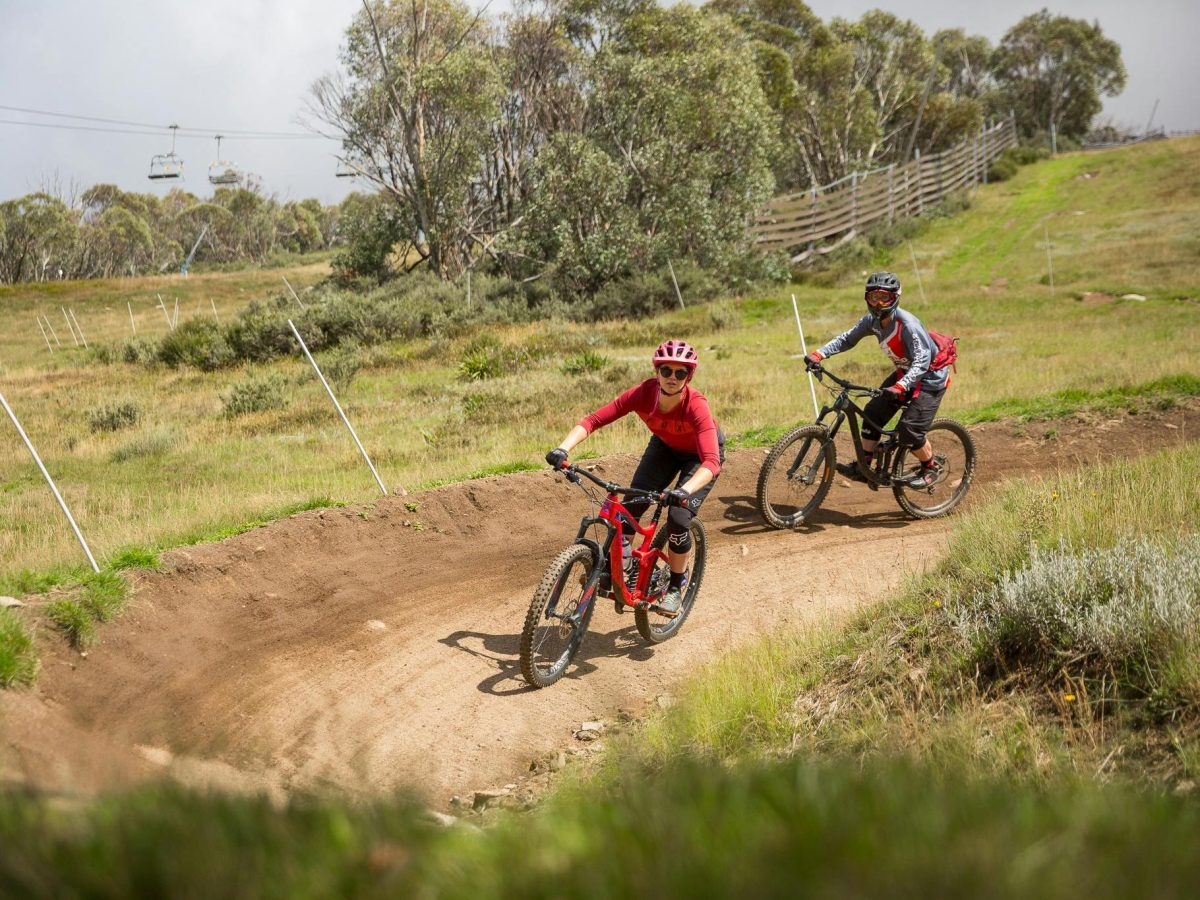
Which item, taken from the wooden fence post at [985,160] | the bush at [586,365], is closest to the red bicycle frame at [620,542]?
the bush at [586,365]

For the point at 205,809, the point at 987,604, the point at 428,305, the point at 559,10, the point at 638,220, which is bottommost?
the point at 987,604

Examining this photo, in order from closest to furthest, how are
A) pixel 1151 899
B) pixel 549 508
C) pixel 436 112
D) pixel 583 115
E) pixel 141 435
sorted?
pixel 1151 899 → pixel 549 508 → pixel 141 435 → pixel 436 112 → pixel 583 115

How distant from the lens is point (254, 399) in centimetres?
2033

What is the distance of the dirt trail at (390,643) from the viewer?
20.4 ft

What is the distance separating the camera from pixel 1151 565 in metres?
5.59

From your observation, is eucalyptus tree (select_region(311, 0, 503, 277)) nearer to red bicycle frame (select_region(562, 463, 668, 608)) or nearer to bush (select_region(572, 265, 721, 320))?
bush (select_region(572, 265, 721, 320))

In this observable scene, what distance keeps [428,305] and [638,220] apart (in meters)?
8.74

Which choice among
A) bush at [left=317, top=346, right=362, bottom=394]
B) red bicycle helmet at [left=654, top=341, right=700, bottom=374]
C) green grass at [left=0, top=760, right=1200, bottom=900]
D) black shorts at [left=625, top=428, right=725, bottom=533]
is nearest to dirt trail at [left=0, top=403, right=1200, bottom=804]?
black shorts at [left=625, top=428, right=725, bottom=533]

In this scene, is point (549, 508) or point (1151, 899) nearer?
point (1151, 899)

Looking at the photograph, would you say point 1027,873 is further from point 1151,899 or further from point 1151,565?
point 1151,565

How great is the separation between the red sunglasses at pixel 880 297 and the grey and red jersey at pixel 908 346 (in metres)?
0.16

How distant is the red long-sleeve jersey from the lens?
24.0ft

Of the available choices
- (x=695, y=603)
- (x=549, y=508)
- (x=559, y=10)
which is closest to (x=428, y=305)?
(x=559, y=10)

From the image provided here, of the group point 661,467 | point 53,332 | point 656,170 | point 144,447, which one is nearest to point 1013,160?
point 656,170
